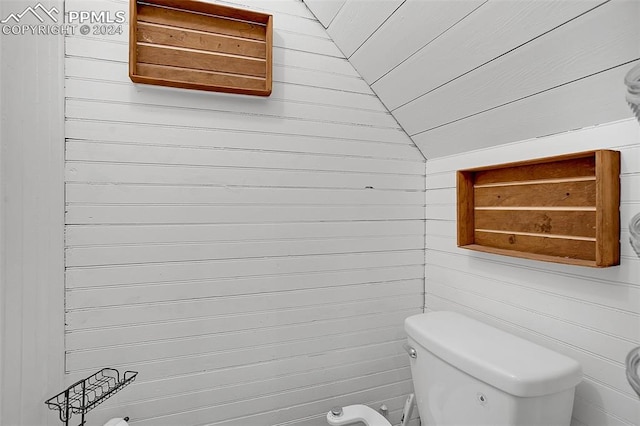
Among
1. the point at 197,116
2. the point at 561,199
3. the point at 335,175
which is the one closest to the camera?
the point at 561,199

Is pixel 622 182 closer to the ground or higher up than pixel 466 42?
closer to the ground

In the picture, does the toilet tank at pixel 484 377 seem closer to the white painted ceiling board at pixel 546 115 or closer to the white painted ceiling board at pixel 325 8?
the white painted ceiling board at pixel 546 115

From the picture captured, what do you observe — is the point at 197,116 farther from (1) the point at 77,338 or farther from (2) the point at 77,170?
(1) the point at 77,338

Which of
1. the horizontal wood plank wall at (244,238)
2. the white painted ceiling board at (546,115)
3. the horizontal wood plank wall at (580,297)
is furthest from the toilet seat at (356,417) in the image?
the white painted ceiling board at (546,115)

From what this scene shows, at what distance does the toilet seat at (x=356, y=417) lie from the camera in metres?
1.21

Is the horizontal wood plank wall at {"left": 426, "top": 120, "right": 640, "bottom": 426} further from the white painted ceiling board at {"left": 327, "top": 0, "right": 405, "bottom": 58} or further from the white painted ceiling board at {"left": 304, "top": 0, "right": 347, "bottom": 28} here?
the white painted ceiling board at {"left": 304, "top": 0, "right": 347, "bottom": 28}

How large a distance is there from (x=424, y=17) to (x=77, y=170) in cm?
113

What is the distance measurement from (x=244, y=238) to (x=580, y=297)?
3.38 feet

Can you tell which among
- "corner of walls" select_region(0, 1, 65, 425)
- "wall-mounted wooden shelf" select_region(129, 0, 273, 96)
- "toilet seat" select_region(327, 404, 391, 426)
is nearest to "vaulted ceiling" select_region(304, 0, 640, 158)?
"wall-mounted wooden shelf" select_region(129, 0, 273, 96)

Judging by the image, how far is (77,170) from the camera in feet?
3.51

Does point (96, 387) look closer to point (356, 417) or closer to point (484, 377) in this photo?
point (356, 417)

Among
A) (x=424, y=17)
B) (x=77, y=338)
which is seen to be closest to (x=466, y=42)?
(x=424, y=17)

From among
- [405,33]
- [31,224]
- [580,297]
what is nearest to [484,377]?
[580,297]

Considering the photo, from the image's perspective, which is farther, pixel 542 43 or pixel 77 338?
pixel 77 338
